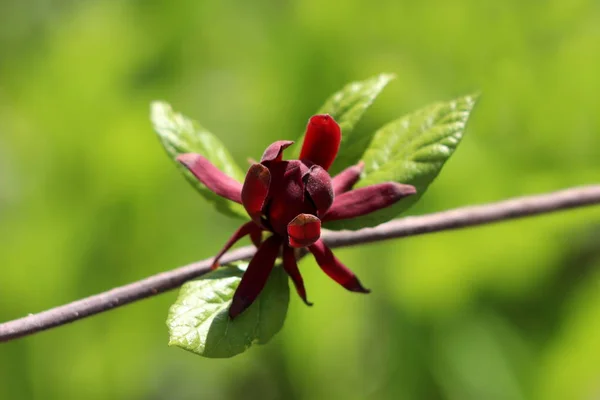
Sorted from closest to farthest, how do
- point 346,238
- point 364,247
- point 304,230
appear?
point 304,230, point 346,238, point 364,247

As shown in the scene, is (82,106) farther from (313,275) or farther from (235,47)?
(313,275)

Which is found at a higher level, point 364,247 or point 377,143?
point 377,143

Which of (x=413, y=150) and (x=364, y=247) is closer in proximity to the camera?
(x=413, y=150)

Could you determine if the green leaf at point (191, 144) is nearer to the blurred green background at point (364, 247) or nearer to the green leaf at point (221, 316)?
the green leaf at point (221, 316)

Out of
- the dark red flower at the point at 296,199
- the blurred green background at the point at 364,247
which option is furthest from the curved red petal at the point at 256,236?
the blurred green background at the point at 364,247

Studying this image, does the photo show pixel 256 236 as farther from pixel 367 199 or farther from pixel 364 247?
pixel 364 247

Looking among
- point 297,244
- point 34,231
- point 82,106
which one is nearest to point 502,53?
point 82,106

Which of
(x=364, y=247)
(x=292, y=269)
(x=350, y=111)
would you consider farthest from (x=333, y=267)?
(x=364, y=247)
